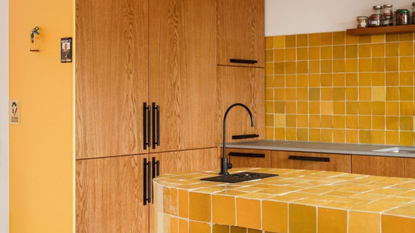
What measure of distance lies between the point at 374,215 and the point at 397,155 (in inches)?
79.0

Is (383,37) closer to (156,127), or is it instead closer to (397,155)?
(397,155)

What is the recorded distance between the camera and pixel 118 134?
3482 mm

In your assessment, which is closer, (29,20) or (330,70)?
(29,20)

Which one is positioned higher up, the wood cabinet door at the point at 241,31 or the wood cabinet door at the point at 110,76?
the wood cabinet door at the point at 241,31

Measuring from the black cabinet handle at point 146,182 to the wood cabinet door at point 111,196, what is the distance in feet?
0.07

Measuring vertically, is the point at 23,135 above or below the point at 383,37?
below

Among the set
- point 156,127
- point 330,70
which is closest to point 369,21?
point 330,70

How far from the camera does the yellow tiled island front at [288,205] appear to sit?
1.71m

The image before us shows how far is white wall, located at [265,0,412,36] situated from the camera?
4316 mm

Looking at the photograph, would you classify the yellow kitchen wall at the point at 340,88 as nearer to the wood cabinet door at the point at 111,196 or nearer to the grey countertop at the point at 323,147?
the grey countertop at the point at 323,147

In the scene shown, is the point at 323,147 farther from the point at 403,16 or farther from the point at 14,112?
the point at 14,112

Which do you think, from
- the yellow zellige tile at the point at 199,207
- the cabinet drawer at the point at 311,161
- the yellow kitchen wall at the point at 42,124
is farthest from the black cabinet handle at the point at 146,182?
the yellow zellige tile at the point at 199,207

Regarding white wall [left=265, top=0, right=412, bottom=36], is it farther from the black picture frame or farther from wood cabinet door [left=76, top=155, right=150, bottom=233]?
the black picture frame

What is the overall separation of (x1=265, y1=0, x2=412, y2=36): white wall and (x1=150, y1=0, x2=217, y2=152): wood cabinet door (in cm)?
73
